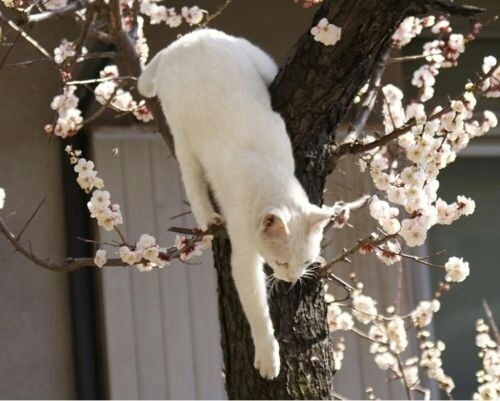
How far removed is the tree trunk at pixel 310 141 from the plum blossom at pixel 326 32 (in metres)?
0.03

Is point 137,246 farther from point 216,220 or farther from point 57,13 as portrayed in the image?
point 57,13

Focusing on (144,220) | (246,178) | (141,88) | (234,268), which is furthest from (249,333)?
(144,220)

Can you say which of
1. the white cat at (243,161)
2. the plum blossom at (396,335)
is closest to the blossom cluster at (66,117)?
the white cat at (243,161)

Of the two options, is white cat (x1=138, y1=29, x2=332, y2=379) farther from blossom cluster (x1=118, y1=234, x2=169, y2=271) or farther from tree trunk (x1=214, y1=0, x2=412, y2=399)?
blossom cluster (x1=118, y1=234, x2=169, y2=271)

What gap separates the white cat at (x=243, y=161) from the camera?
3031 millimetres

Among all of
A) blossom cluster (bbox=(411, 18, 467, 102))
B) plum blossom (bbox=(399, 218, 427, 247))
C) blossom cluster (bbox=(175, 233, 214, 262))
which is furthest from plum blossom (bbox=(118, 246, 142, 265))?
blossom cluster (bbox=(411, 18, 467, 102))

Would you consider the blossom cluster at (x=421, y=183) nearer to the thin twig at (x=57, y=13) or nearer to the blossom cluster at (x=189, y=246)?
the blossom cluster at (x=189, y=246)

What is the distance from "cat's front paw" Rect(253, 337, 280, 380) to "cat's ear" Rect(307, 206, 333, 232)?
36 cm

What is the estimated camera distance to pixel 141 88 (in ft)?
11.6

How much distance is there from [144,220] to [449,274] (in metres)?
1.76

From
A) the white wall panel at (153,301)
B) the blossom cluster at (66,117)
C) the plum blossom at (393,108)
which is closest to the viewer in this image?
the plum blossom at (393,108)

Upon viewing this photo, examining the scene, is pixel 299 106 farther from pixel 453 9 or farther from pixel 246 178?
pixel 453 9

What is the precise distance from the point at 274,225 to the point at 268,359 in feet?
1.27

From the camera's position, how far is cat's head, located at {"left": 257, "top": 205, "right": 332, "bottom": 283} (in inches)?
119
